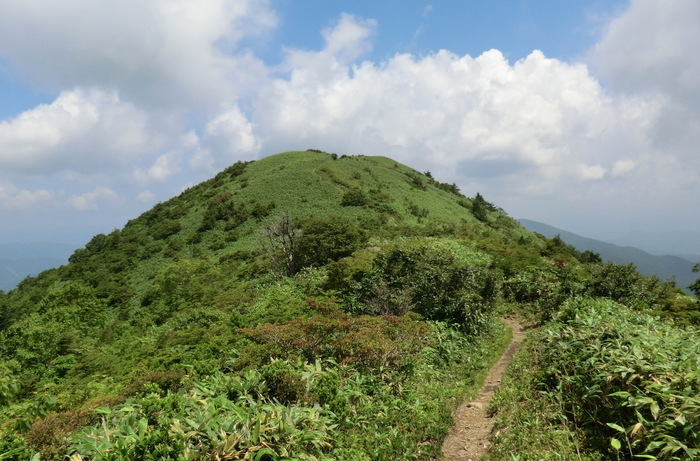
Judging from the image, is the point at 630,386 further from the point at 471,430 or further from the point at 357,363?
the point at 357,363

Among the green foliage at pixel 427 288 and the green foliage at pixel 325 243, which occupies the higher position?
the green foliage at pixel 325 243

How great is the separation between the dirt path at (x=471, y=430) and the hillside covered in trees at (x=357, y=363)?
258 mm

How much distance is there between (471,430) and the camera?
6.81m

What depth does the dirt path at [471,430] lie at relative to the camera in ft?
20.1

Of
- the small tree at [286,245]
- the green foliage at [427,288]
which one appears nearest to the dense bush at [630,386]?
the green foliage at [427,288]

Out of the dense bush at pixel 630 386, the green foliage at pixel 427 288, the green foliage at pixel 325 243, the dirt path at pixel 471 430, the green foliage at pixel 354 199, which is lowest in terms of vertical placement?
the dirt path at pixel 471 430

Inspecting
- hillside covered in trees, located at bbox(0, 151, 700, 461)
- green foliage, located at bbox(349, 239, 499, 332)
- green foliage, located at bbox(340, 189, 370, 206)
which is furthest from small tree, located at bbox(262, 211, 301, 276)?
green foliage, located at bbox(340, 189, 370, 206)

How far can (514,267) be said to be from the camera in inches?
810

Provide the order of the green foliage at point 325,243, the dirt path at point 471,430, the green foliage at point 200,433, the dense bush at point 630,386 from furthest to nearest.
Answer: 1. the green foliage at point 325,243
2. the dirt path at point 471,430
3. the dense bush at point 630,386
4. the green foliage at point 200,433

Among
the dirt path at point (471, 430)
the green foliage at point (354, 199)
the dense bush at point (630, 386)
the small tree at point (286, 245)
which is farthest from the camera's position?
the green foliage at point (354, 199)

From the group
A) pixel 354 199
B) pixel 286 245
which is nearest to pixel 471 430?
pixel 286 245

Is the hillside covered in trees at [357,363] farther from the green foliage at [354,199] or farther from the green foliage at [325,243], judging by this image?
the green foliage at [354,199]

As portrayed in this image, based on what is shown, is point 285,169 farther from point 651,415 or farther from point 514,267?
point 651,415

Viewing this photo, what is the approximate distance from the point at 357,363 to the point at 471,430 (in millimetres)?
2769
